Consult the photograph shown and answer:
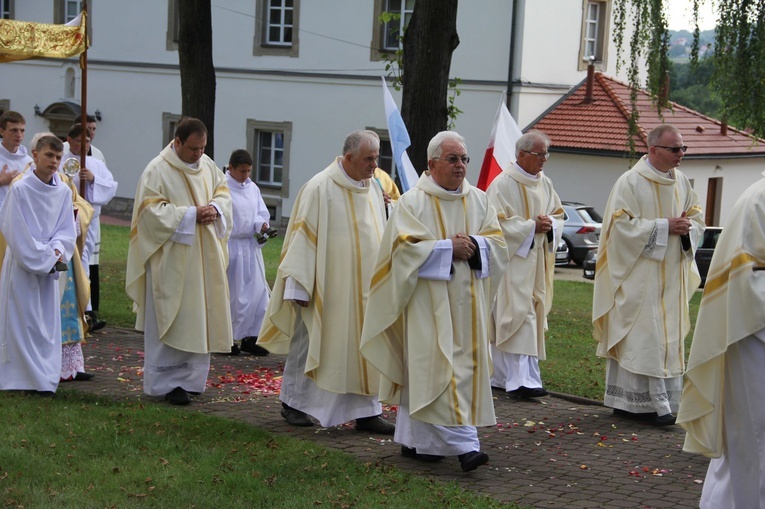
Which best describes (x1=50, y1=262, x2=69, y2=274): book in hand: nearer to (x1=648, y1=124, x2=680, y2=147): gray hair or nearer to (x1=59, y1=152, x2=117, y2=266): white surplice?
(x1=59, y1=152, x2=117, y2=266): white surplice

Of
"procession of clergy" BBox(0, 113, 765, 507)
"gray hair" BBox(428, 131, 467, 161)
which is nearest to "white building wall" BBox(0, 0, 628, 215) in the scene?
"procession of clergy" BBox(0, 113, 765, 507)

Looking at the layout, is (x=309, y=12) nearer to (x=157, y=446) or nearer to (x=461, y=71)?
(x=461, y=71)

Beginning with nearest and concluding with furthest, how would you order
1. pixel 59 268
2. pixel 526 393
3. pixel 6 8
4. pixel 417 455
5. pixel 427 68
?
pixel 417 455
pixel 59 268
pixel 526 393
pixel 427 68
pixel 6 8

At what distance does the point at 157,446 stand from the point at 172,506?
3.83 ft

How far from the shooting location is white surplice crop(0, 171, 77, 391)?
869 cm

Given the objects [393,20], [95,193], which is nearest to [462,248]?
[95,193]

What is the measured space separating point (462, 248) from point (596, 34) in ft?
85.0

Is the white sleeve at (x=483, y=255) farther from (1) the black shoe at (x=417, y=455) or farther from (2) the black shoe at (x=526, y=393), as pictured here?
(2) the black shoe at (x=526, y=393)

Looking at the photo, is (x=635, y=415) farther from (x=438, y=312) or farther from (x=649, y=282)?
(x=438, y=312)

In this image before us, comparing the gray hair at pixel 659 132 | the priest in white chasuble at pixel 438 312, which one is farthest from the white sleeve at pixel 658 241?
the priest in white chasuble at pixel 438 312

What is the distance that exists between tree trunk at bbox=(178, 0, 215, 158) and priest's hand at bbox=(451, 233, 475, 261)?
8048 millimetres

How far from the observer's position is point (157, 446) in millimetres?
7352

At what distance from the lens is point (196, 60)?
14.7 meters

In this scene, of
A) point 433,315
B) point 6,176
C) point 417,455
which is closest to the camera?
point 433,315
